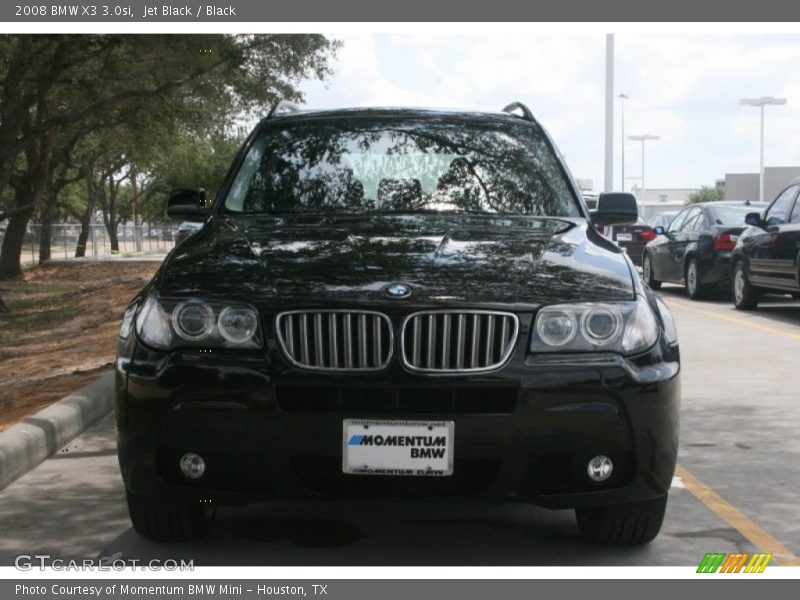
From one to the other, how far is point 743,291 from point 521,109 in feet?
35.5

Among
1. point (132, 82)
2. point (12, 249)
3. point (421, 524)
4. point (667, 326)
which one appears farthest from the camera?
point (12, 249)

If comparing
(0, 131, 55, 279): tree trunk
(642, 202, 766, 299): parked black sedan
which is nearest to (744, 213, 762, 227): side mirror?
(642, 202, 766, 299): parked black sedan

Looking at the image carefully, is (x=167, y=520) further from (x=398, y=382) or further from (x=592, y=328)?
(x=592, y=328)

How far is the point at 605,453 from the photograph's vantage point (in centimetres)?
423

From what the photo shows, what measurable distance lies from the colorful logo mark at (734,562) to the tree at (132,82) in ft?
56.4

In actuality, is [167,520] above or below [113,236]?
above

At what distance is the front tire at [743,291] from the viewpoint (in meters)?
16.5

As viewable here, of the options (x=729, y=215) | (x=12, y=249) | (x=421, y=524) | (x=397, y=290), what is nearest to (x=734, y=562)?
(x=421, y=524)

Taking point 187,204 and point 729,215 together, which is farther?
point 729,215

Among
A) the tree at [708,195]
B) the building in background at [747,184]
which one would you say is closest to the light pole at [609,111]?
the building in background at [747,184]

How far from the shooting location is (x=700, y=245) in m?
19.0

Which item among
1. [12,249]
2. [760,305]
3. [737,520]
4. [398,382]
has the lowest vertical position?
[760,305]

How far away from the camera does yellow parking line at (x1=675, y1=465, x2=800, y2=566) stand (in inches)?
186

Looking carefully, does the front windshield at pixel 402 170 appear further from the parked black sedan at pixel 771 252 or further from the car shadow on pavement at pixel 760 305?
the car shadow on pavement at pixel 760 305
